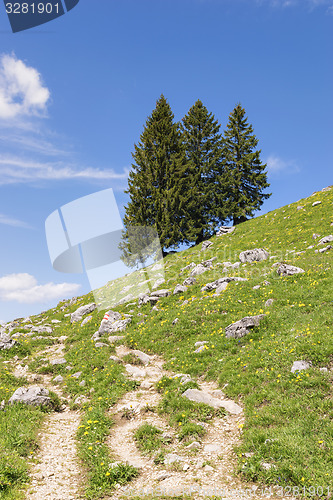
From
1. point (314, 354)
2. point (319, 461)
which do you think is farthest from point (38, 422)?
point (314, 354)

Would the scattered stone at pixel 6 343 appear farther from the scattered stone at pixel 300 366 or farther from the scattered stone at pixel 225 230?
the scattered stone at pixel 225 230

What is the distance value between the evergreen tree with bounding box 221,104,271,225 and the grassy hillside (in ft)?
76.2

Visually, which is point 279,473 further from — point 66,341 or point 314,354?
point 66,341

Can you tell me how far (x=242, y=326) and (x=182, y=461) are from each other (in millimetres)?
7016

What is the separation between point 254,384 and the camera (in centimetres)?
1023

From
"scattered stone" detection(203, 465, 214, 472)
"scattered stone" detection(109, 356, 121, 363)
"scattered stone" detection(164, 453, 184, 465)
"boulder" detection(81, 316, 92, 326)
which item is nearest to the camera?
"scattered stone" detection(203, 465, 214, 472)

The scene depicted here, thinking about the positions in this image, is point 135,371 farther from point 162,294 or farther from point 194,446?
point 162,294

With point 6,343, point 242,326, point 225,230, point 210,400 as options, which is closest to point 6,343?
point 6,343

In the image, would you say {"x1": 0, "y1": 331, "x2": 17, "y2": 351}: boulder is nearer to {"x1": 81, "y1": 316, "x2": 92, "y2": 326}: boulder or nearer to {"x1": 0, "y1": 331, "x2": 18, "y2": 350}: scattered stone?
{"x1": 0, "y1": 331, "x2": 18, "y2": 350}: scattered stone

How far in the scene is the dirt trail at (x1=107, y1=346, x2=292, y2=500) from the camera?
265 inches

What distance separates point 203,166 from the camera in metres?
47.3

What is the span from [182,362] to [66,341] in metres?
9.36

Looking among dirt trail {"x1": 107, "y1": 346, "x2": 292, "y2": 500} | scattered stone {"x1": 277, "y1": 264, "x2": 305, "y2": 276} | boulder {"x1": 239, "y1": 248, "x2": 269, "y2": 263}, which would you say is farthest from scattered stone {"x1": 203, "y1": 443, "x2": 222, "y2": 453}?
boulder {"x1": 239, "y1": 248, "x2": 269, "y2": 263}

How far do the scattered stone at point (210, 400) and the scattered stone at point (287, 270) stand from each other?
10.4m
